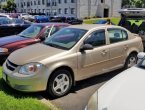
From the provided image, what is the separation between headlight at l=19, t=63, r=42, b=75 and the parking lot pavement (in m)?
0.77

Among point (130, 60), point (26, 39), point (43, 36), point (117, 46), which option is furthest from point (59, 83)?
point (43, 36)

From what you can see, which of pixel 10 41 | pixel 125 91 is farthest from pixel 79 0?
pixel 125 91

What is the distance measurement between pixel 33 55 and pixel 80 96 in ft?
4.66

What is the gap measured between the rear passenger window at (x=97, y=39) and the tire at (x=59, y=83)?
104 cm

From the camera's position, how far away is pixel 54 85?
605cm

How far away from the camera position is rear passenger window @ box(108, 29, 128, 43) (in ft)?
24.2

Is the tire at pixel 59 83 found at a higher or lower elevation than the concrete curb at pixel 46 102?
higher

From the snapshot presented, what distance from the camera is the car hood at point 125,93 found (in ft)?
9.93

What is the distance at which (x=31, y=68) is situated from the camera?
5.84 meters

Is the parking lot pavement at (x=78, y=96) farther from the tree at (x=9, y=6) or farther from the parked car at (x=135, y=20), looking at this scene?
the tree at (x=9, y=6)

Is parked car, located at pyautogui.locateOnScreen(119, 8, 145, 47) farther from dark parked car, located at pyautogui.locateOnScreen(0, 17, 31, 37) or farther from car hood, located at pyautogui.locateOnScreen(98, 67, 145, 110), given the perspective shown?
car hood, located at pyautogui.locateOnScreen(98, 67, 145, 110)

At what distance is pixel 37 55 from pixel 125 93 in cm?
317

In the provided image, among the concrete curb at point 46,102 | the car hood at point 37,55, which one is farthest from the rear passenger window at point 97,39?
the concrete curb at point 46,102

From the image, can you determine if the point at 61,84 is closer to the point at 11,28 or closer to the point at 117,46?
the point at 117,46
